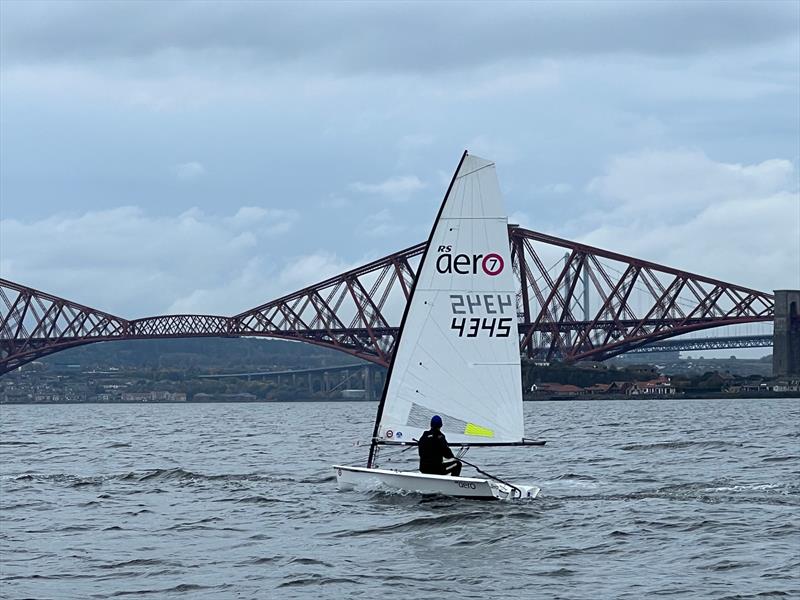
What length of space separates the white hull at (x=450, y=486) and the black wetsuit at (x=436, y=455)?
9.2 inches

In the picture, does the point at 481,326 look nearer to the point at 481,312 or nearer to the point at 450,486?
the point at 481,312

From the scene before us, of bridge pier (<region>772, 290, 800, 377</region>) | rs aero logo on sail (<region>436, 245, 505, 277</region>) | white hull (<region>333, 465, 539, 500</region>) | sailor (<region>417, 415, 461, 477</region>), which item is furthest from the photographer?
bridge pier (<region>772, 290, 800, 377</region>)

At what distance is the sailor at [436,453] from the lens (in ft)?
75.0

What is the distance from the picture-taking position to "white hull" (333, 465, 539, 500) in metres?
22.3

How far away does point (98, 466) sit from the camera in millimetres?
35406

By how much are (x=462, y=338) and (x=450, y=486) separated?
2892 millimetres

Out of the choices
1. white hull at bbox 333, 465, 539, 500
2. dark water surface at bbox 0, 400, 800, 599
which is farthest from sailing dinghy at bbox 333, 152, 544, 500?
dark water surface at bbox 0, 400, 800, 599

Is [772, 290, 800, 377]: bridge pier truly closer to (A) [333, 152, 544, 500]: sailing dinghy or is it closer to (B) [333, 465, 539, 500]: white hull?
(A) [333, 152, 544, 500]: sailing dinghy

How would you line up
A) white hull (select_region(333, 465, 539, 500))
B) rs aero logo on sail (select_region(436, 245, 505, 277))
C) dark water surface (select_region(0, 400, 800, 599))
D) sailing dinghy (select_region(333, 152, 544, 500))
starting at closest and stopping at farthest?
1. dark water surface (select_region(0, 400, 800, 599))
2. white hull (select_region(333, 465, 539, 500))
3. sailing dinghy (select_region(333, 152, 544, 500))
4. rs aero logo on sail (select_region(436, 245, 505, 277))

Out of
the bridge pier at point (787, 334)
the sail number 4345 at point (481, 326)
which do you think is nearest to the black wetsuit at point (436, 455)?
the sail number 4345 at point (481, 326)

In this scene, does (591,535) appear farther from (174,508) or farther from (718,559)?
(174,508)

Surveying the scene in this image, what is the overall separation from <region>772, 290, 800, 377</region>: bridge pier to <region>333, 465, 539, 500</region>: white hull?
4474 inches

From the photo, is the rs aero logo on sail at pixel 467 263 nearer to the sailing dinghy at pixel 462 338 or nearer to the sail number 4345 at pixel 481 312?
the sailing dinghy at pixel 462 338

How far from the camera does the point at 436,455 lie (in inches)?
903
